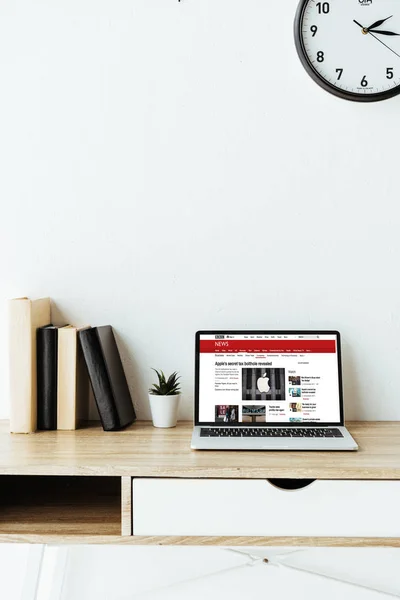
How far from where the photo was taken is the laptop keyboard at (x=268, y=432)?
4.68 ft

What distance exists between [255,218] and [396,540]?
0.77 meters

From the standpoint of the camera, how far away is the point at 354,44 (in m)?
1.58

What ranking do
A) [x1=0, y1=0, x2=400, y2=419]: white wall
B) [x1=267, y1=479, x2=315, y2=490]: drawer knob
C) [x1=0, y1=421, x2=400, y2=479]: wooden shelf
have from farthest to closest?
[x1=0, y1=0, x2=400, y2=419]: white wall < [x1=267, y1=479, x2=315, y2=490]: drawer knob < [x1=0, y1=421, x2=400, y2=479]: wooden shelf

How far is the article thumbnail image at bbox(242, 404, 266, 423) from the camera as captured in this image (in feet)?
4.95

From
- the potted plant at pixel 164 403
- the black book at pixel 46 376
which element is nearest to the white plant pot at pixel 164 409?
the potted plant at pixel 164 403

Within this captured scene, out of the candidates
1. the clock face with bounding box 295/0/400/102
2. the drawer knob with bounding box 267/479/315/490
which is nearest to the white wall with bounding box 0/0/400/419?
the clock face with bounding box 295/0/400/102

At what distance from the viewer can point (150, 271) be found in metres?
1.65

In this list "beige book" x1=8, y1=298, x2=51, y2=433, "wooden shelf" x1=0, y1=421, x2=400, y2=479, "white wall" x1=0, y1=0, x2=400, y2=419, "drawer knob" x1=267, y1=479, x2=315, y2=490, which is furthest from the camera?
"white wall" x1=0, y1=0, x2=400, y2=419

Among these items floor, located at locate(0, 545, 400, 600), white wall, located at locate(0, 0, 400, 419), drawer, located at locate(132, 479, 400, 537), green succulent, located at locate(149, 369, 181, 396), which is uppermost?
white wall, located at locate(0, 0, 400, 419)

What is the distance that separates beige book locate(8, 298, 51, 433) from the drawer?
37cm

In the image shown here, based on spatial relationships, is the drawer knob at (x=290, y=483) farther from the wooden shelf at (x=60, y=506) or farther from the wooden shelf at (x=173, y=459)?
the wooden shelf at (x=60, y=506)

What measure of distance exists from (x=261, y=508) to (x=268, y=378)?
340 mm

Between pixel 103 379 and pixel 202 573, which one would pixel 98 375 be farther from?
pixel 202 573

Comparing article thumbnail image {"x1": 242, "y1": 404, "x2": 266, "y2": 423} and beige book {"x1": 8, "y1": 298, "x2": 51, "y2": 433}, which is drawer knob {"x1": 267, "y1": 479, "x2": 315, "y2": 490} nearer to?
article thumbnail image {"x1": 242, "y1": 404, "x2": 266, "y2": 423}
